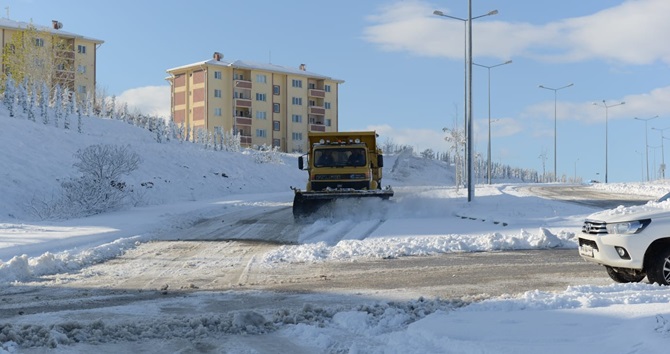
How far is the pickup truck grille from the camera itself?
9.99 meters

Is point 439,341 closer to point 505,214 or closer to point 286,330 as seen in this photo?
point 286,330

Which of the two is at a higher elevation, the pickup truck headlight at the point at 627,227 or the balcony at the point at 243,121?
the balcony at the point at 243,121

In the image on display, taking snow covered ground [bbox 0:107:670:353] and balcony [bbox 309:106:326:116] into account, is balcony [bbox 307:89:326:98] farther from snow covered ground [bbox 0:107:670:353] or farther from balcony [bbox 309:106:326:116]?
snow covered ground [bbox 0:107:670:353]

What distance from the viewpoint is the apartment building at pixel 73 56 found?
75.4 meters

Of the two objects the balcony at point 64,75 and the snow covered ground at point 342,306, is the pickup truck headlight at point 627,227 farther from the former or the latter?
the balcony at point 64,75

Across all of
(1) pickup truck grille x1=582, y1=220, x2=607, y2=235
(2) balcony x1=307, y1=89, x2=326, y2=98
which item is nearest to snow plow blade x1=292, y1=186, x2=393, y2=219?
(1) pickup truck grille x1=582, y1=220, x2=607, y2=235

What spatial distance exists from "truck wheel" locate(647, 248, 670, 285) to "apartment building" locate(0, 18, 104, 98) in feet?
227

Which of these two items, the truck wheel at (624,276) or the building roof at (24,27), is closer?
the truck wheel at (624,276)

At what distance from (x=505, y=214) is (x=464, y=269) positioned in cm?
1171

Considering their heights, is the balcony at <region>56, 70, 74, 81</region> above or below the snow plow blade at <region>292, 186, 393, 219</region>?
above

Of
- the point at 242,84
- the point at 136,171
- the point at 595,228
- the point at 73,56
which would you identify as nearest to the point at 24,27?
the point at 73,56

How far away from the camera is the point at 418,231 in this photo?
18594 mm

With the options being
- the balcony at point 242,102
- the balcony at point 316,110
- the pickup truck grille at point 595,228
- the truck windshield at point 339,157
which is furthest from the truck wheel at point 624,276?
the balcony at point 316,110

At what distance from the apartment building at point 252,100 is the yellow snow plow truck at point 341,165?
64083 millimetres
